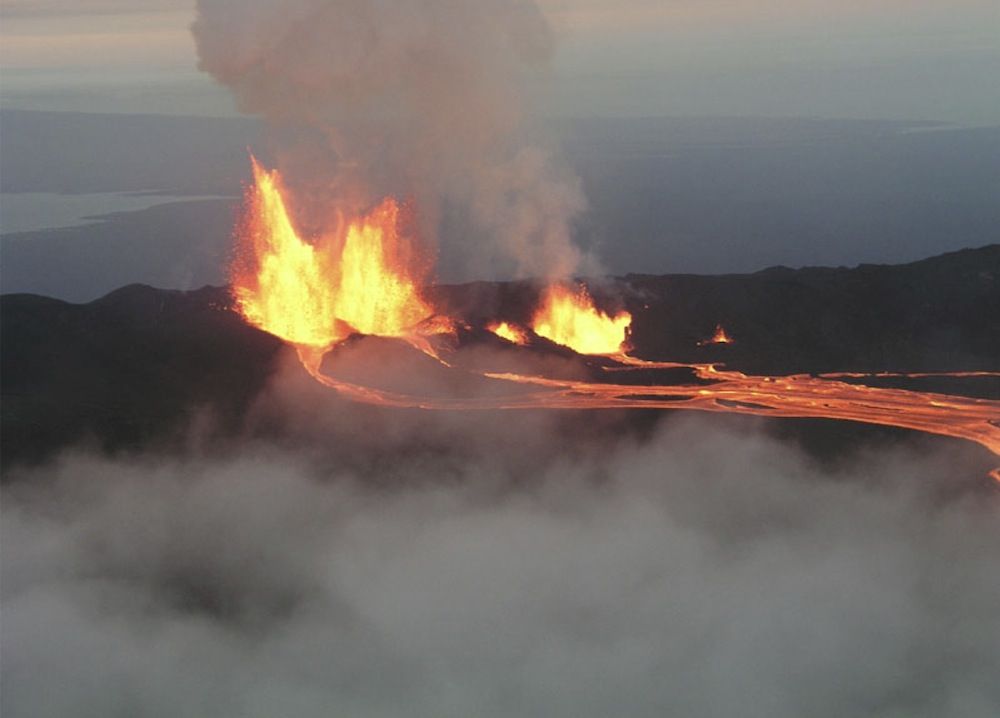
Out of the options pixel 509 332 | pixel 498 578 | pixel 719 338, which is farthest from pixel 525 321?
pixel 498 578

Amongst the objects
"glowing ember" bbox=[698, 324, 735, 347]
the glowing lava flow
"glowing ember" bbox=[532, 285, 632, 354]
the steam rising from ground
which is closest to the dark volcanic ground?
"glowing ember" bbox=[698, 324, 735, 347]

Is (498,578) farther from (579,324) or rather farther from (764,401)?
(579,324)

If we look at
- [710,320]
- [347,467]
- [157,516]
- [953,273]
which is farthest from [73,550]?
[953,273]

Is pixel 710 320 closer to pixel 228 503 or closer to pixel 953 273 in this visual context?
pixel 953 273

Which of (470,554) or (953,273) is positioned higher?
(953,273)

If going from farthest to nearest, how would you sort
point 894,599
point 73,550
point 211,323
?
1. point 211,323
2. point 73,550
3. point 894,599

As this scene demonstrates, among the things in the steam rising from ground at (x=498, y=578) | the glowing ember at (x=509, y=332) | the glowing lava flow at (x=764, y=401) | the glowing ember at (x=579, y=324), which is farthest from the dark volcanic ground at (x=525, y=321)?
the steam rising from ground at (x=498, y=578)
